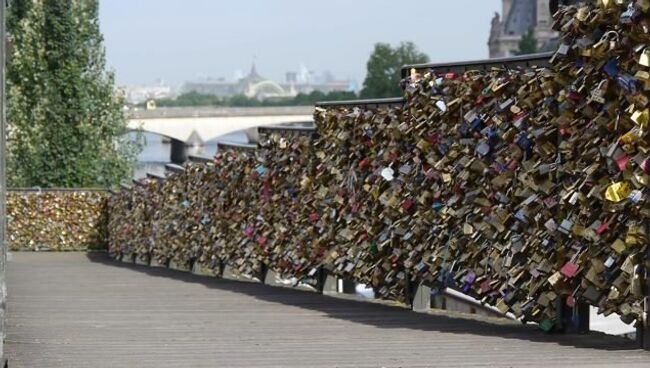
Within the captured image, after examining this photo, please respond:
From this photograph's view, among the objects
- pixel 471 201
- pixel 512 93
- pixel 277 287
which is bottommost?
pixel 277 287

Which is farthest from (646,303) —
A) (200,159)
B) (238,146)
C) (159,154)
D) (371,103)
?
(159,154)

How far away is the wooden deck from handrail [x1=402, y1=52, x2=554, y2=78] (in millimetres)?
1664

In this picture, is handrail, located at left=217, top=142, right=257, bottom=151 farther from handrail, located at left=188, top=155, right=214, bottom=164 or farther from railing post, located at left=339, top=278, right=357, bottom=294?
railing post, located at left=339, top=278, right=357, bottom=294

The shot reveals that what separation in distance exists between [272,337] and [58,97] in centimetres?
3524

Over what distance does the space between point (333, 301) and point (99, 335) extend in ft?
14.5

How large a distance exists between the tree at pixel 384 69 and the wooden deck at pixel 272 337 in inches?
5317

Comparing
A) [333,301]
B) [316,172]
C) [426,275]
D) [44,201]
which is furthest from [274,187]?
[44,201]

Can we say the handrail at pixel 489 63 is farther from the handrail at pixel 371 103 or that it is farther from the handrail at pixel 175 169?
the handrail at pixel 175 169

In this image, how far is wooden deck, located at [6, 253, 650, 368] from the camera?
739cm

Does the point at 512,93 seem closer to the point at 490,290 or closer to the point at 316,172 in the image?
the point at 490,290

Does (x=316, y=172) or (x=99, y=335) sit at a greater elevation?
(x=316, y=172)

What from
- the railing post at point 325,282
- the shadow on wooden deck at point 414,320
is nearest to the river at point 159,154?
the railing post at point 325,282

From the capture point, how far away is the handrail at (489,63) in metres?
9.28

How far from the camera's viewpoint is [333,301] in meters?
A: 13.3
